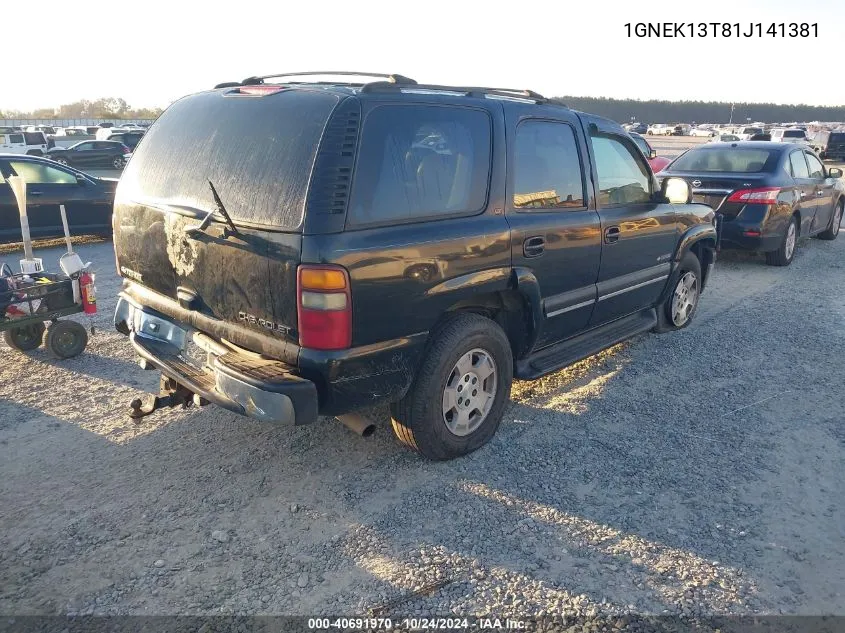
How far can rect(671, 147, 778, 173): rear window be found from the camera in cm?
888

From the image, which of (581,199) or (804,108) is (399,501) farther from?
(804,108)

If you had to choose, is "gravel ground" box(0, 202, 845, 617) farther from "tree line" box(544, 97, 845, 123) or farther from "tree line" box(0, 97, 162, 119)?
"tree line" box(544, 97, 845, 123)

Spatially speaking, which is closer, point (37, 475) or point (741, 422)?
point (37, 475)

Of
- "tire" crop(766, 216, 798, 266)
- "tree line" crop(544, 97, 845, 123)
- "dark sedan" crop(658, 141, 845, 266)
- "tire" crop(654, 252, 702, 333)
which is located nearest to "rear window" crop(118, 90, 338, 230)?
"tire" crop(654, 252, 702, 333)

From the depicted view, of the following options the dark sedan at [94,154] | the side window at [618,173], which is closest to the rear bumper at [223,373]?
the side window at [618,173]

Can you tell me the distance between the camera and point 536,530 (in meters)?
3.14

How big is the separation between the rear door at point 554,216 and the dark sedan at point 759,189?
4.89 m

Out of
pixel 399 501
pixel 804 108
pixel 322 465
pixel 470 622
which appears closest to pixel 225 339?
pixel 322 465

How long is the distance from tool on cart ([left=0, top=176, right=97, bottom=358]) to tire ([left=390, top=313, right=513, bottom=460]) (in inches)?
124

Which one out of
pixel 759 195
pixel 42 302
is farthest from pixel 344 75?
pixel 759 195

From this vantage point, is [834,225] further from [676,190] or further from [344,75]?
[344,75]

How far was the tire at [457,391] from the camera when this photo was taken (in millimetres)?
3449

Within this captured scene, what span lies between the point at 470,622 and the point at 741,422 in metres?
2.69

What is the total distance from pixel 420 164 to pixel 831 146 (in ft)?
119
